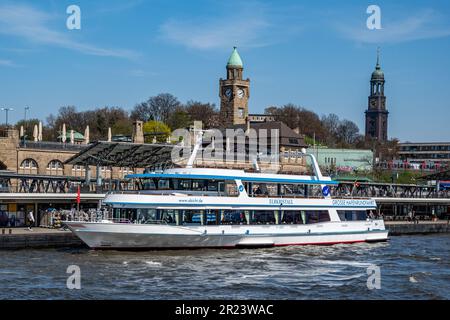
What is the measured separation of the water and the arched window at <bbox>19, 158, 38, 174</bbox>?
4213 cm

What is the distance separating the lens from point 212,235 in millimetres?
45500

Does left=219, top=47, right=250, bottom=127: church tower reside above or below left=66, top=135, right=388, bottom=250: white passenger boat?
above

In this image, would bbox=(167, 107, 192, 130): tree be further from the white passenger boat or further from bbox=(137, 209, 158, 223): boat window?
bbox=(137, 209, 158, 223): boat window

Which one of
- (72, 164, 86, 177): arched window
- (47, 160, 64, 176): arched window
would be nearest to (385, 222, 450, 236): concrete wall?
(72, 164, 86, 177): arched window

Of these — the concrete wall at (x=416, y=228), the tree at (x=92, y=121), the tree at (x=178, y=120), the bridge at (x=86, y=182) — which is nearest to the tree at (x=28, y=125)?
the tree at (x=92, y=121)

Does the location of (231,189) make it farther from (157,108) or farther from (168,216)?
(157,108)

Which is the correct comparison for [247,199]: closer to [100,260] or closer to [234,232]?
[234,232]

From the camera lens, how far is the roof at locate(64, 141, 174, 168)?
198 feet

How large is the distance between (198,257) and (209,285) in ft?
34.6

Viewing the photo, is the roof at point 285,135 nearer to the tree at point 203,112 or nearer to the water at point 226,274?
the tree at point 203,112

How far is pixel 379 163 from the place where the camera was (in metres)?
159

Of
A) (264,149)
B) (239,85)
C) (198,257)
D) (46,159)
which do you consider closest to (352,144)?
(239,85)

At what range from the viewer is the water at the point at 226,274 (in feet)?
97.1

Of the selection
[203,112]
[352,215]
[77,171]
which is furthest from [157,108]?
[352,215]
